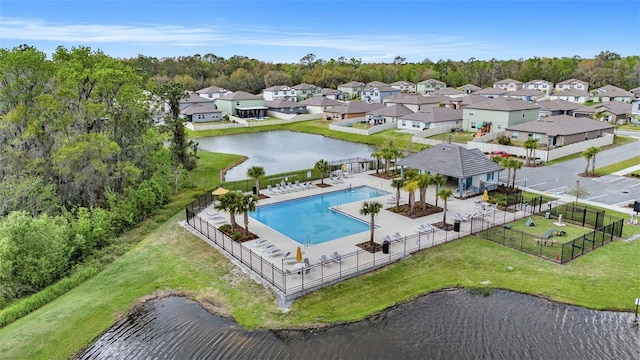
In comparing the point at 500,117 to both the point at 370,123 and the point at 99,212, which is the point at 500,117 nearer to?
the point at 370,123

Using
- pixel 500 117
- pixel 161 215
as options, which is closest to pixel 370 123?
pixel 500 117

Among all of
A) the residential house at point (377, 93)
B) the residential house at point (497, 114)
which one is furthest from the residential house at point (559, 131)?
the residential house at point (377, 93)

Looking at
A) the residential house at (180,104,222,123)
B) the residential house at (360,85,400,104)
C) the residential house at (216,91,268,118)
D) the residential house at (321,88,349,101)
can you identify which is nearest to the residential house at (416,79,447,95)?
the residential house at (360,85,400,104)

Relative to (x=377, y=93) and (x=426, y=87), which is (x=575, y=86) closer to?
(x=426, y=87)

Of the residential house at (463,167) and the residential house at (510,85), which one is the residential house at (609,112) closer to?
the residential house at (463,167)

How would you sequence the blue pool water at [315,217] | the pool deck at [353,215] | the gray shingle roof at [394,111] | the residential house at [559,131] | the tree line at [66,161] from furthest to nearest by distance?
the gray shingle roof at [394,111], the residential house at [559,131], the blue pool water at [315,217], the pool deck at [353,215], the tree line at [66,161]

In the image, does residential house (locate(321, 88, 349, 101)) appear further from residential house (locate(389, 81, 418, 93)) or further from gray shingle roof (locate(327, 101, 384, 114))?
gray shingle roof (locate(327, 101, 384, 114))
